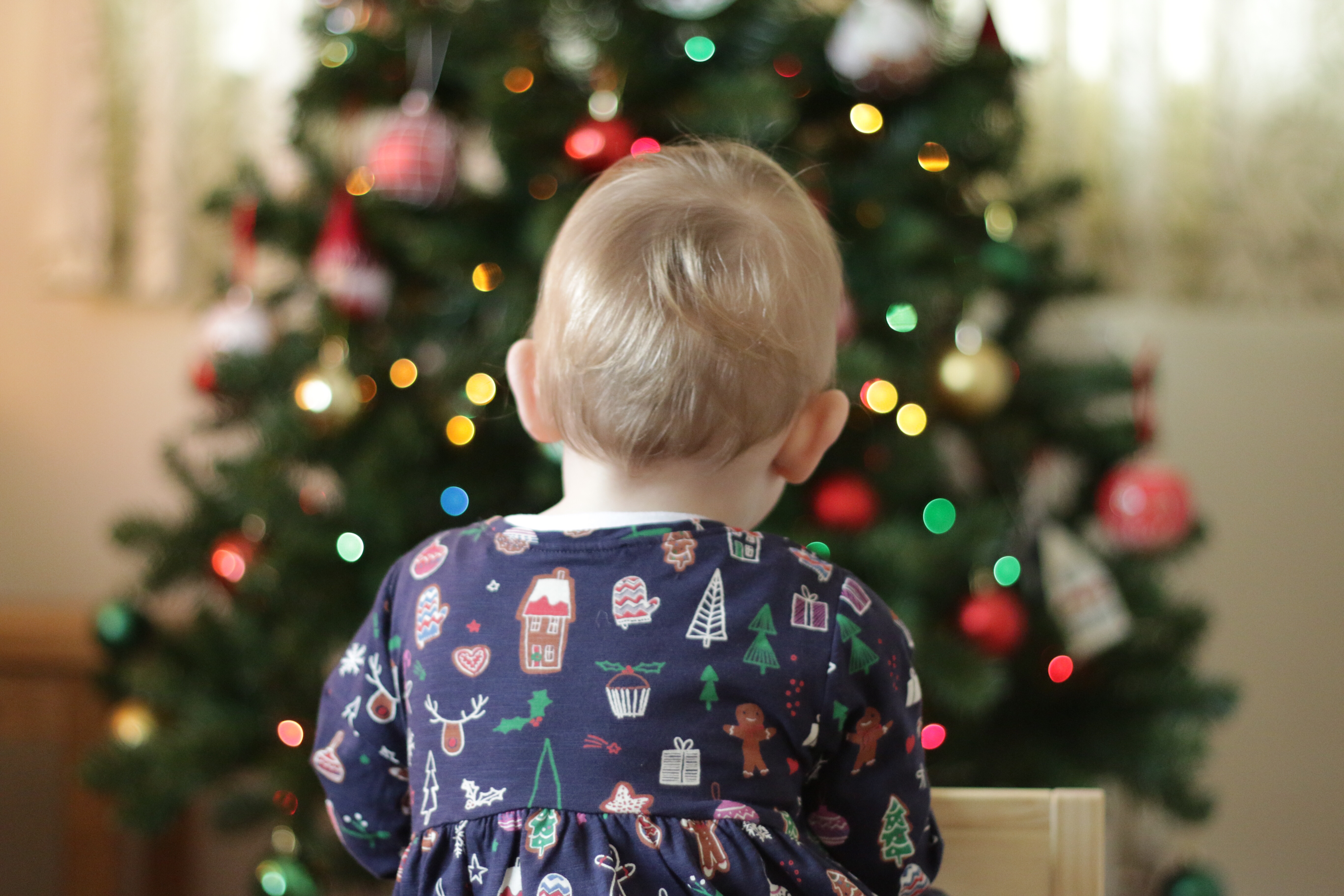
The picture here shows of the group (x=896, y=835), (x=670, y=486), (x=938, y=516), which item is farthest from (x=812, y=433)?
(x=938, y=516)

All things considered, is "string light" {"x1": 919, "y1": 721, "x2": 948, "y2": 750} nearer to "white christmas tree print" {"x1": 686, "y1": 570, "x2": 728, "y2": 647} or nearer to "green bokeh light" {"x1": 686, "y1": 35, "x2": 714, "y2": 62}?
"white christmas tree print" {"x1": 686, "y1": 570, "x2": 728, "y2": 647}

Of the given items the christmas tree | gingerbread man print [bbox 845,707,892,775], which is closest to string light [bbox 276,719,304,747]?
the christmas tree

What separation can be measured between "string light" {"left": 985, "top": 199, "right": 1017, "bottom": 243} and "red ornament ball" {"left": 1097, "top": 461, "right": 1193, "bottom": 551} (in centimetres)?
31

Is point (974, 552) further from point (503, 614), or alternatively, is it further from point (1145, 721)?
point (503, 614)

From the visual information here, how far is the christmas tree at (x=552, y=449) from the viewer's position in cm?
112

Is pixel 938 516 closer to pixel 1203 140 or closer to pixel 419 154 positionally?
Answer: pixel 419 154

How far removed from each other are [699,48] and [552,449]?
46 cm

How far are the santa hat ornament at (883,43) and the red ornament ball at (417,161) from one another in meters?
0.43

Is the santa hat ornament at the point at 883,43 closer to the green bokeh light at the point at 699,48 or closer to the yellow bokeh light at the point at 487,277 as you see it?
the green bokeh light at the point at 699,48

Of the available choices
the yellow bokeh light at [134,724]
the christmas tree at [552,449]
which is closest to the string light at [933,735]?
the christmas tree at [552,449]

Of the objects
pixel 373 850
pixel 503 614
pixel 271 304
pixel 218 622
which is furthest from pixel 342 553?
pixel 503 614

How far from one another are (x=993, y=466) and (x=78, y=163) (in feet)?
4.76

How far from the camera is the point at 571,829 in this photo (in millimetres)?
537

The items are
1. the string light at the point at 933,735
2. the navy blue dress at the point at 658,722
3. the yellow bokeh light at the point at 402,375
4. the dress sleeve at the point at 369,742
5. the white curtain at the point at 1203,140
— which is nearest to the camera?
the navy blue dress at the point at 658,722
